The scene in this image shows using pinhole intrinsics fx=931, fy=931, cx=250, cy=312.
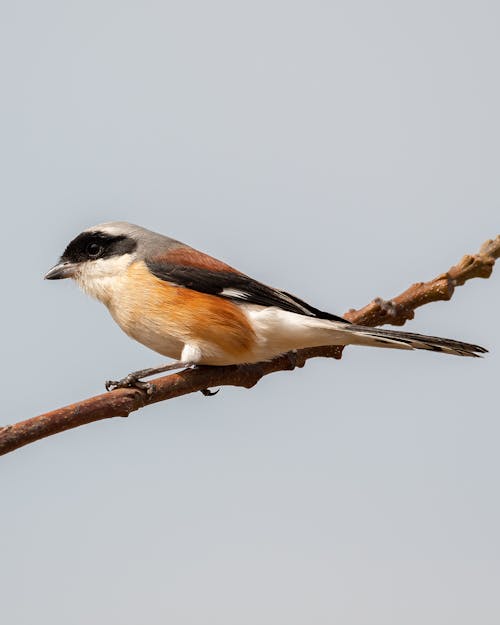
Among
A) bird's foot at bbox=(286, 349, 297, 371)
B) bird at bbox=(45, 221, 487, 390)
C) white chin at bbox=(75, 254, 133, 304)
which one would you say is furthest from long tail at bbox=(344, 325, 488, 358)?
white chin at bbox=(75, 254, 133, 304)

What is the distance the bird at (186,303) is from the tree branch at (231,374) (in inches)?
4.4

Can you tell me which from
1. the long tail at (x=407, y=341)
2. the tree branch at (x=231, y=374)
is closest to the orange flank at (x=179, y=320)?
the tree branch at (x=231, y=374)

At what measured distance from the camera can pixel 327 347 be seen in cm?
470

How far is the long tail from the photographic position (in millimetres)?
3760

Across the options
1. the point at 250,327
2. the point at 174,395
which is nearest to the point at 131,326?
the point at 250,327

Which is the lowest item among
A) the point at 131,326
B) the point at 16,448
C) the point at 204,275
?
the point at 16,448

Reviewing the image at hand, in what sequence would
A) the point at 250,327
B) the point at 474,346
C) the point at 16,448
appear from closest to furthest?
the point at 16,448, the point at 474,346, the point at 250,327

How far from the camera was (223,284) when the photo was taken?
15.7ft

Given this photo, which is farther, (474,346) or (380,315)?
(380,315)

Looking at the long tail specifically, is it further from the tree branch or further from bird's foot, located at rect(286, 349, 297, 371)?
bird's foot, located at rect(286, 349, 297, 371)

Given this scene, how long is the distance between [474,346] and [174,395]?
1240 mm

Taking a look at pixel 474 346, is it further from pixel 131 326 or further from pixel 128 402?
pixel 131 326

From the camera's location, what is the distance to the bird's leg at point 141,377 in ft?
11.8

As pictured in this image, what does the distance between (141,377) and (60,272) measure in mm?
1272
